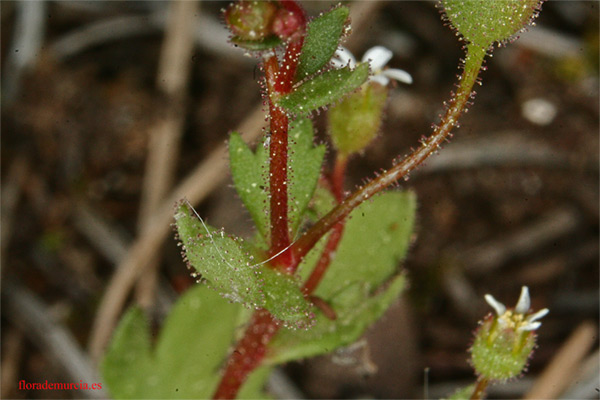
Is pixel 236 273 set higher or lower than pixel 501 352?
higher

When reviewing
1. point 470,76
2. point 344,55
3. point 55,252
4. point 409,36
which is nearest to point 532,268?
point 409,36

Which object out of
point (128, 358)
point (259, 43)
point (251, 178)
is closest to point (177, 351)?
point (128, 358)

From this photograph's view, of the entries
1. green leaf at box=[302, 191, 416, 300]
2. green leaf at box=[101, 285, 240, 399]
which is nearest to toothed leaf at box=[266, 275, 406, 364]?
green leaf at box=[302, 191, 416, 300]

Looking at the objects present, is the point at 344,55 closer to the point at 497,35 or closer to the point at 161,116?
the point at 497,35

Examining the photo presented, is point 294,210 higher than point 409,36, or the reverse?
point 409,36

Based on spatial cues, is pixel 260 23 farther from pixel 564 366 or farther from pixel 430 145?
pixel 564 366

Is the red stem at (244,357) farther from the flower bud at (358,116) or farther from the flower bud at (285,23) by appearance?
the flower bud at (285,23)

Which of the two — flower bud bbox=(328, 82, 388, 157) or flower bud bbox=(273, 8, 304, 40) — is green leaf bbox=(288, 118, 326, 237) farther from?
flower bud bbox=(273, 8, 304, 40)
